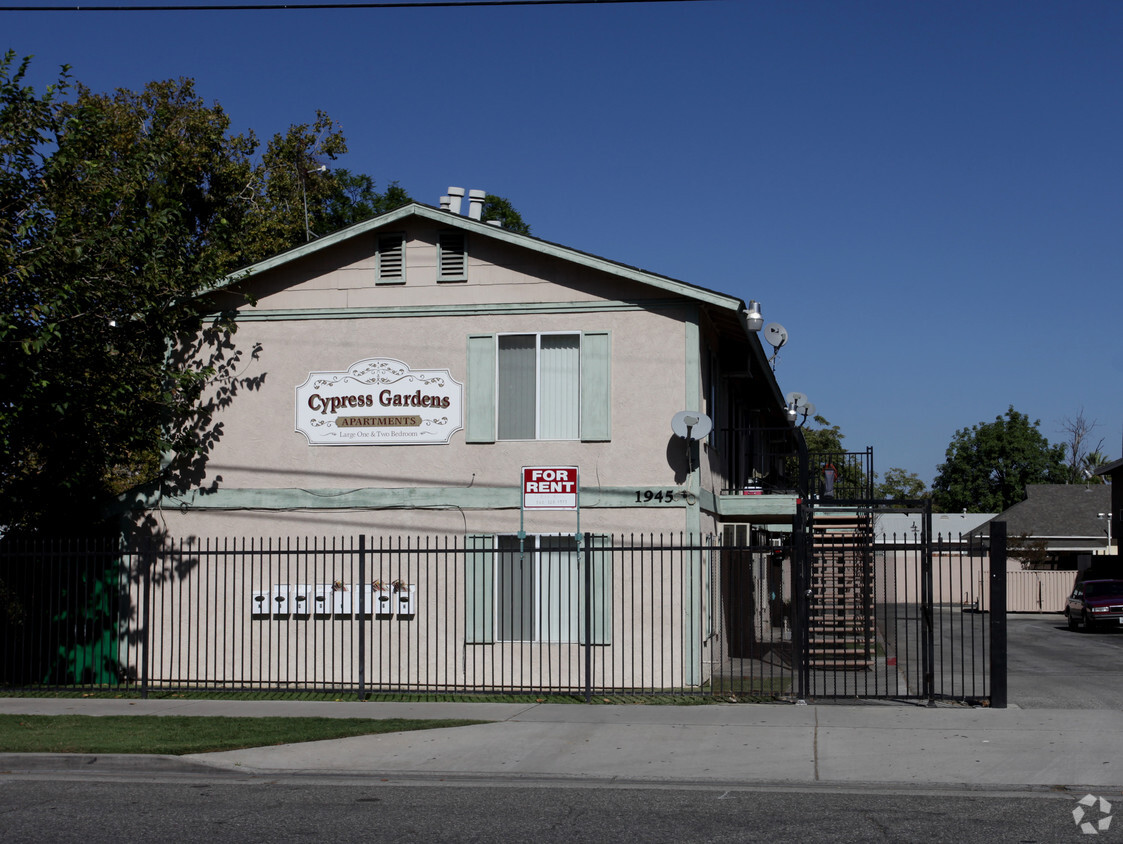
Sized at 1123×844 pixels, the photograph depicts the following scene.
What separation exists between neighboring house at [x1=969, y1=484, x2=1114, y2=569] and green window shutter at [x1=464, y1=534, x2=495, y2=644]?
39.8 m

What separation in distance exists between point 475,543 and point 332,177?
21.4 m

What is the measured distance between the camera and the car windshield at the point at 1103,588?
109 feet

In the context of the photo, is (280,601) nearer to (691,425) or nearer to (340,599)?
(340,599)

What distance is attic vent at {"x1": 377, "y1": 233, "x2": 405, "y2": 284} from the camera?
1773 centimetres

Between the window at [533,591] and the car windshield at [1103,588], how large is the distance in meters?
21.9

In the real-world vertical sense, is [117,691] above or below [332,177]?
below

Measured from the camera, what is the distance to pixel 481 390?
56.7 ft

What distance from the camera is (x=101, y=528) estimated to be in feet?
58.7

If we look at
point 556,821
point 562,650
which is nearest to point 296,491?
point 562,650

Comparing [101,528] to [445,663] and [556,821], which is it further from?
[556,821]

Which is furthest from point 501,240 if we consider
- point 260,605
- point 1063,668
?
point 1063,668

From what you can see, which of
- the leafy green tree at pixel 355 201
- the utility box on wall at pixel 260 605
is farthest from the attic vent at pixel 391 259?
the leafy green tree at pixel 355 201

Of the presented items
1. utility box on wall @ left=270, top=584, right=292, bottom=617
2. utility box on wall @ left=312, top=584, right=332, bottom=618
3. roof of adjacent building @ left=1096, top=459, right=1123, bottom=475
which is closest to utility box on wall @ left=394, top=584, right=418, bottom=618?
utility box on wall @ left=312, top=584, right=332, bottom=618

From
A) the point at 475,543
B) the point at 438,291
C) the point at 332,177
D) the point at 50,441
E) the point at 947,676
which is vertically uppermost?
the point at 332,177
